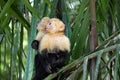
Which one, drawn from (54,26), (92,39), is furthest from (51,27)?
(92,39)

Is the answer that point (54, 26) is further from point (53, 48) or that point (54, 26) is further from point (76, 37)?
point (76, 37)

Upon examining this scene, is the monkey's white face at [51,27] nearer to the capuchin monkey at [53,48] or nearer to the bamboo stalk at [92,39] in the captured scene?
the capuchin monkey at [53,48]

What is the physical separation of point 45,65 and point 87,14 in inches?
10.1

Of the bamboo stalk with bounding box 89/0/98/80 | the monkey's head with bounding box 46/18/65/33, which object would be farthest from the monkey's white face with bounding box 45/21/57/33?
the bamboo stalk with bounding box 89/0/98/80

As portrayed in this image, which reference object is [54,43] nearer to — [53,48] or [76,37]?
[53,48]

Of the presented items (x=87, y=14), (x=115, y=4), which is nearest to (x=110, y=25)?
(x=115, y=4)

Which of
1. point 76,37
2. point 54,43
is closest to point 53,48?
point 54,43

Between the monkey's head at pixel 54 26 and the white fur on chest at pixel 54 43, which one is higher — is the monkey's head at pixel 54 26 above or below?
above

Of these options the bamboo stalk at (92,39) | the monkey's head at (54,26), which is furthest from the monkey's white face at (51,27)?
the bamboo stalk at (92,39)

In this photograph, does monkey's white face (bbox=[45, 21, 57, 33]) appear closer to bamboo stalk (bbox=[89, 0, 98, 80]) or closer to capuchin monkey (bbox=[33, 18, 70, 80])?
capuchin monkey (bbox=[33, 18, 70, 80])

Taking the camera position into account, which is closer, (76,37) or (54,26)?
(54,26)

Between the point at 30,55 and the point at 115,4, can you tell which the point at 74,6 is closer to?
the point at 115,4

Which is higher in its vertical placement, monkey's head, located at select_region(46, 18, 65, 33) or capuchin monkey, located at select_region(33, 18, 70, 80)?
monkey's head, located at select_region(46, 18, 65, 33)

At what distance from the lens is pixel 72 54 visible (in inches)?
39.6
